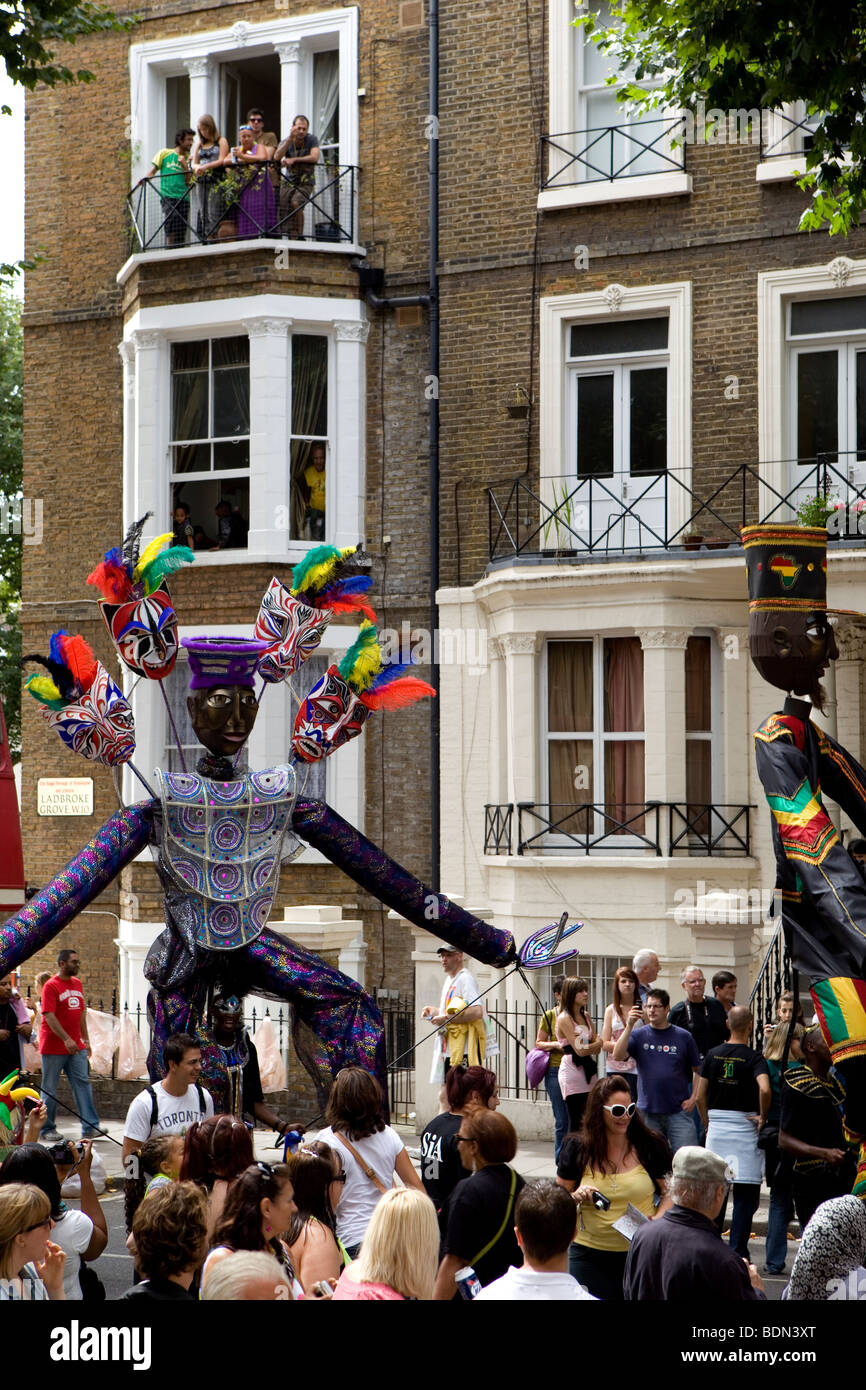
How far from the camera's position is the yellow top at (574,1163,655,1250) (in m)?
6.80

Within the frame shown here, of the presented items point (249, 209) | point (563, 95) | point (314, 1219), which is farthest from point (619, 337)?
point (314, 1219)

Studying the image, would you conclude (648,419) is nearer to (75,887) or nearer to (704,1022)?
(704,1022)

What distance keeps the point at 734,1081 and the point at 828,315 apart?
9250 mm

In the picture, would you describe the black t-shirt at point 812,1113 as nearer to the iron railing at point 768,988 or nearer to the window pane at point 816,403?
the iron railing at point 768,988

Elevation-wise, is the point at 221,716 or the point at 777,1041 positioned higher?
the point at 221,716

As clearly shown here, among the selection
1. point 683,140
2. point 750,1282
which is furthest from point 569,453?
point 750,1282

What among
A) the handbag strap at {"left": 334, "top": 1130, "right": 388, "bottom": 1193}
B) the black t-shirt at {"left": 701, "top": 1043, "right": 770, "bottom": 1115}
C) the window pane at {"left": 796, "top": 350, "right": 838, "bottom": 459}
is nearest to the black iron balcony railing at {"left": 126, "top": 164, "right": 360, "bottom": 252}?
the window pane at {"left": 796, "top": 350, "right": 838, "bottom": 459}

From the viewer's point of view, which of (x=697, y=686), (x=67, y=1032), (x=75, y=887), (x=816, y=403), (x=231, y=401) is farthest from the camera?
(x=231, y=401)

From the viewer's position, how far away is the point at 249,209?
61.6ft

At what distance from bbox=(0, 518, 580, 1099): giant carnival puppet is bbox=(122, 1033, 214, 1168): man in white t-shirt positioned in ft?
2.99

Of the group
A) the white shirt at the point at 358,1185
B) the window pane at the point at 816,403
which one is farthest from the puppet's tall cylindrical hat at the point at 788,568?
the window pane at the point at 816,403

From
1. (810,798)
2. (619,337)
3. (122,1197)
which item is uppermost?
(619,337)

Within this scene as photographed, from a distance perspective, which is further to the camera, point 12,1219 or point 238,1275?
point 12,1219

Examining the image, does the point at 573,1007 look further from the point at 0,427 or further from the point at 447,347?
the point at 0,427
